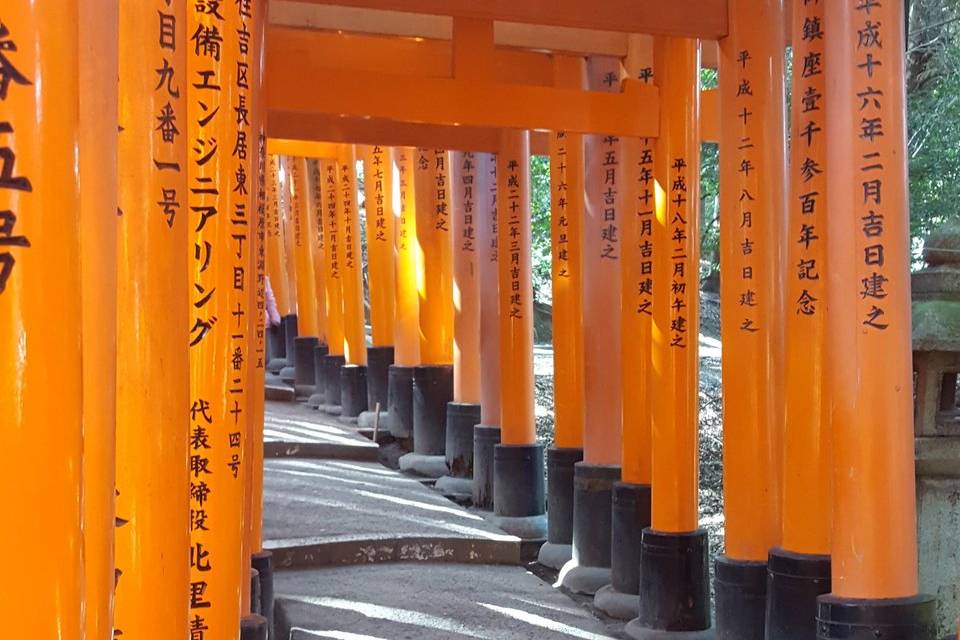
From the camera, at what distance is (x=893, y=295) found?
3934mm

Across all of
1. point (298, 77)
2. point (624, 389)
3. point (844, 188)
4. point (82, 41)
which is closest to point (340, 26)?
point (298, 77)

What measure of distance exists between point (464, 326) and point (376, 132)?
2.31m

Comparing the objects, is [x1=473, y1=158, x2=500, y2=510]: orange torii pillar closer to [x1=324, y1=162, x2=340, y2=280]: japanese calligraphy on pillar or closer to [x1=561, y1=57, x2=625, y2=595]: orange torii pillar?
[x1=561, y1=57, x2=625, y2=595]: orange torii pillar

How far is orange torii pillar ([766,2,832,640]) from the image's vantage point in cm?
470

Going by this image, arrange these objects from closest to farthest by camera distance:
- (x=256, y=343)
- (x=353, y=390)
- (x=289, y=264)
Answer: (x=256, y=343) → (x=353, y=390) → (x=289, y=264)

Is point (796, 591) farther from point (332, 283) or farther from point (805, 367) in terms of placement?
point (332, 283)

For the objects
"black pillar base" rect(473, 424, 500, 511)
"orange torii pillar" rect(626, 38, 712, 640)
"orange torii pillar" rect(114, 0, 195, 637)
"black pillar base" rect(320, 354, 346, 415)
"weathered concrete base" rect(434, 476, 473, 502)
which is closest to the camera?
"orange torii pillar" rect(114, 0, 195, 637)

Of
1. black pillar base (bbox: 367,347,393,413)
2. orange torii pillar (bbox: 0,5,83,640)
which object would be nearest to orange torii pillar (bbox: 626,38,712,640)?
orange torii pillar (bbox: 0,5,83,640)

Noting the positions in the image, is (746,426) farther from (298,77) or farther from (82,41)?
(82,41)

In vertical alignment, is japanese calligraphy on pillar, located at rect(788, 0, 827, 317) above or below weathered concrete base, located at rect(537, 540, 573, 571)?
above

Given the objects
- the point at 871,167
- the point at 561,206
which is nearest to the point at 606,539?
the point at 561,206

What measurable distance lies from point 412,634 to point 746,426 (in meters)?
1.96

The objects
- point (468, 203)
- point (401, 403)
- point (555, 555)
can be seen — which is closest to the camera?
point (555, 555)

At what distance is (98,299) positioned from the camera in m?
1.82
